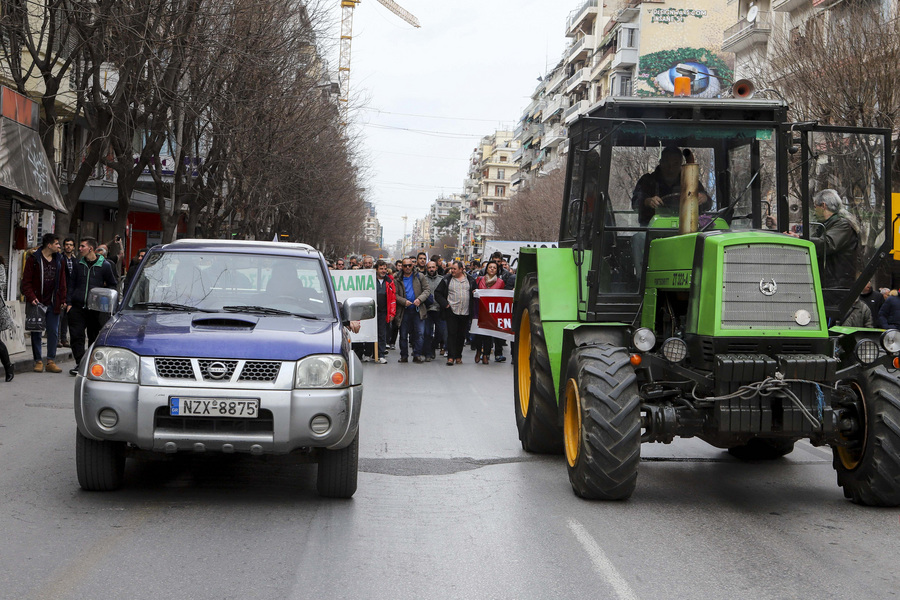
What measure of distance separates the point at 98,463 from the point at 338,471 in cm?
156

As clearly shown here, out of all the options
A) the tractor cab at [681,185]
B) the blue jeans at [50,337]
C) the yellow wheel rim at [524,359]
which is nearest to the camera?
the tractor cab at [681,185]

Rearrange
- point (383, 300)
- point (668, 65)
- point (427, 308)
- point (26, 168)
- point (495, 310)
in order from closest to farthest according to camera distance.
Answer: point (495, 310), point (26, 168), point (427, 308), point (383, 300), point (668, 65)

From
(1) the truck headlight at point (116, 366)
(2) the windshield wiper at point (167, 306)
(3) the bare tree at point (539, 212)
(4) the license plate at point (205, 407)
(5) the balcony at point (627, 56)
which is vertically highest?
(5) the balcony at point (627, 56)

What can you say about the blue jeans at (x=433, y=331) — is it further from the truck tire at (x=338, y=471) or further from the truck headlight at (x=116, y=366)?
the truck headlight at (x=116, y=366)

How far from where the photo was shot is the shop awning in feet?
59.8

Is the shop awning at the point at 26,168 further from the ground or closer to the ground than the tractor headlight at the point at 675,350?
further from the ground

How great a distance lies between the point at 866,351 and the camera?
7.33 m

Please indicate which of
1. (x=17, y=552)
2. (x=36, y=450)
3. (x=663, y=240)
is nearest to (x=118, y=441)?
(x=17, y=552)

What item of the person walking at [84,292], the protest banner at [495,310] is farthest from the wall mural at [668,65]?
the person walking at [84,292]

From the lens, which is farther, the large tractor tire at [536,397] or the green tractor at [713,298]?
the large tractor tire at [536,397]

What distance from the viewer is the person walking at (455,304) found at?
791 inches

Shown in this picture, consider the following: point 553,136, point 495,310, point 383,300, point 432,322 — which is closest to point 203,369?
point 495,310

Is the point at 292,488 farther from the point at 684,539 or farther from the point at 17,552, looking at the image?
the point at 684,539

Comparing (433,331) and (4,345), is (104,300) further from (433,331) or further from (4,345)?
(433,331)
